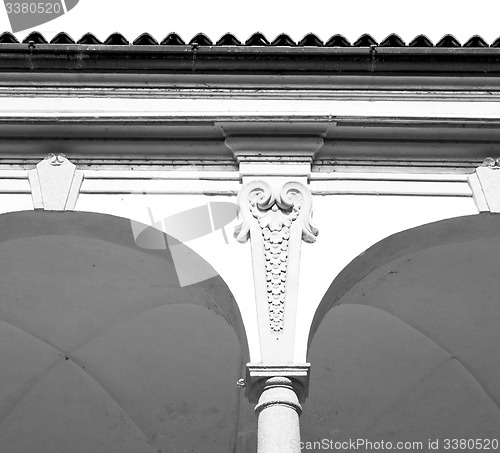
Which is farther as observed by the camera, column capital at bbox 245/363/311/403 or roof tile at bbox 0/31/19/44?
roof tile at bbox 0/31/19/44

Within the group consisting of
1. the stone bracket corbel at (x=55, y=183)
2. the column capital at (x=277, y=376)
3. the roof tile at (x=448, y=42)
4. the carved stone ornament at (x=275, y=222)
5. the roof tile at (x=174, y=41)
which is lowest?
the column capital at (x=277, y=376)

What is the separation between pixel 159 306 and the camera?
849cm

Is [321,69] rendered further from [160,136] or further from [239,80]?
[160,136]

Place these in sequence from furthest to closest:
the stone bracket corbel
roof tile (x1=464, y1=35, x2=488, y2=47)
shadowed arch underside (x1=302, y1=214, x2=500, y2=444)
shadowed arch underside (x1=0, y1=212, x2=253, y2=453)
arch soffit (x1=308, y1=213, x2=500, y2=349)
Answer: shadowed arch underside (x1=0, y1=212, x2=253, y2=453) < shadowed arch underside (x1=302, y1=214, x2=500, y2=444) < roof tile (x1=464, y1=35, x2=488, y2=47) < the stone bracket corbel < arch soffit (x1=308, y1=213, x2=500, y2=349)

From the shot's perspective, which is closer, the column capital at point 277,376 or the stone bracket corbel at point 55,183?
the column capital at point 277,376

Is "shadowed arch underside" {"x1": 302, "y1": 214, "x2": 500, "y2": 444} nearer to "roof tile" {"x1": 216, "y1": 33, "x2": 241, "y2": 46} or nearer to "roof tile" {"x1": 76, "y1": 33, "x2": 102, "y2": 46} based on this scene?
"roof tile" {"x1": 216, "y1": 33, "x2": 241, "y2": 46}

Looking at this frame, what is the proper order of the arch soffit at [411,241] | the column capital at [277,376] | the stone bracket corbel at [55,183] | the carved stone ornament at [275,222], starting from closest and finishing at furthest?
the column capital at [277,376] < the carved stone ornament at [275,222] < the arch soffit at [411,241] < the stone bracket corbel at [55,183]

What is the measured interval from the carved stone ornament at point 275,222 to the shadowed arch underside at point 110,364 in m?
1.06

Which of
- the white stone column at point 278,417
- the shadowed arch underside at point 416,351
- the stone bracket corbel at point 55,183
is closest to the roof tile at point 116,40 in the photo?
the stone bracket corbel at point 55,183

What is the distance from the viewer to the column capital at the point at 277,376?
641cm

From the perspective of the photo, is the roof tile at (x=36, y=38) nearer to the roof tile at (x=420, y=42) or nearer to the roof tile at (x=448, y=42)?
the roof tile at (x=420, y=42)

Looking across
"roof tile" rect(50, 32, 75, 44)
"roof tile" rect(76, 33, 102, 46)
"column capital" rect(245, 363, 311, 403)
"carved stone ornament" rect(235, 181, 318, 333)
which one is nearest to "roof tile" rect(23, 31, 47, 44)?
"roof tile" rect(50, 32, 75, 44)

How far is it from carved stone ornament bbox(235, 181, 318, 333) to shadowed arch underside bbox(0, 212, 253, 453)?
1.06 meters

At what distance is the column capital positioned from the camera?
641cm
